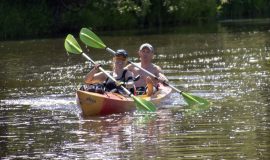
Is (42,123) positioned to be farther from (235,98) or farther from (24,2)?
(24,2)

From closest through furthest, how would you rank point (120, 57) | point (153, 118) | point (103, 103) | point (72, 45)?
1. point (153, 118)
2. point (103, 103)
3. point (120, 57)
4. point (72, 45)

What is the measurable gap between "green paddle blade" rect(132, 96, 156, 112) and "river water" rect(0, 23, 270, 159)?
0.14 meters

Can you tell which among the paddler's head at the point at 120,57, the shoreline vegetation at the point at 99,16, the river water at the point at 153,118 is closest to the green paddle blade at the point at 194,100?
the river water at the point at 153,118

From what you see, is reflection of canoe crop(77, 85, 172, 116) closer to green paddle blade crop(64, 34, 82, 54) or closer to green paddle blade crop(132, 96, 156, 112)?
green paddle blade crop(132, 96, 156, 112)

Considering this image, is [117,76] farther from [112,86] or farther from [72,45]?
[72,45]

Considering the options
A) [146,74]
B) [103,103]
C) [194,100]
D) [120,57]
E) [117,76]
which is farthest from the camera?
[146,74]

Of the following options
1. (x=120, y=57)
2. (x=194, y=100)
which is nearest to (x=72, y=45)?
(x=120, y=57)

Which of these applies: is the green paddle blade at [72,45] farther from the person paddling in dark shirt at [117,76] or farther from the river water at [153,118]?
the person paddling in dark shirt at [117,76]

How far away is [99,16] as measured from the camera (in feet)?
152

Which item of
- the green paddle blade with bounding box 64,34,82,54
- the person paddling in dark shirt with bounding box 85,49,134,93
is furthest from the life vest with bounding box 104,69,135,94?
the green paddle blade with bounding box 64,34,82,54

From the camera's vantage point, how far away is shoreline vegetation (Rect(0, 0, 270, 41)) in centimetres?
4253

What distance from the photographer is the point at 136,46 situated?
2945 cm

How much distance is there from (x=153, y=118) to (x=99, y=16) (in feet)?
113

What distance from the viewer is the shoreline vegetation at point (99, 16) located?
42531mm
